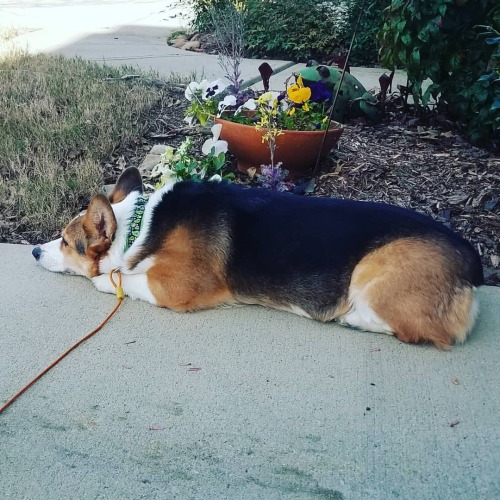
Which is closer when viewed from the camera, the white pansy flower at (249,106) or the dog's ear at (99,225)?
the dog's ear at (99,225)

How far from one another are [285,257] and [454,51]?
116 inches

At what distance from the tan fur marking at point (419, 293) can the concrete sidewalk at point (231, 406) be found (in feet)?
0.36

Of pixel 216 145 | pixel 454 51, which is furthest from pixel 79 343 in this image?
pixel 454 51

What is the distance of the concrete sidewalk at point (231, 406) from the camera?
2027 millimetres

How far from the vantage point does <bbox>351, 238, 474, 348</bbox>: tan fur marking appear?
272cm

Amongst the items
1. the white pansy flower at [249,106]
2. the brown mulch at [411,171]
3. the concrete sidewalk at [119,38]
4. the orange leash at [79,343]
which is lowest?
the orange leash at [79,343]

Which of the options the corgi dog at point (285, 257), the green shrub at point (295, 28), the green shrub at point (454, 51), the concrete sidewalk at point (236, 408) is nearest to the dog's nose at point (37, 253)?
the corgi dog at point (285, 257)

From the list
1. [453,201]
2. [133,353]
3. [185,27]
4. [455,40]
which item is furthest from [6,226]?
[185,27]

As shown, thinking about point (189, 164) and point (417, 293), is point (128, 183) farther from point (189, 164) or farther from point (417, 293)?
point (417, 293)

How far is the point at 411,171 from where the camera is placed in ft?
14.8

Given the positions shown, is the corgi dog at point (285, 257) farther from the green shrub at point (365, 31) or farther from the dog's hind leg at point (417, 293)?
the green shrub at point (365, 31)

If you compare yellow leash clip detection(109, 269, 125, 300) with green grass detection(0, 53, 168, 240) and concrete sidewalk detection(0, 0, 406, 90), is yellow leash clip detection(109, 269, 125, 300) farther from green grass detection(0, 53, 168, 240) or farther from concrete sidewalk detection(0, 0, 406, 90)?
concrete sidewalk detection(0, 0, 406, 90)

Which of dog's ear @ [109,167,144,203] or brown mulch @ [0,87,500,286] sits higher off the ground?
dog's ear @ [109,167,144,203]

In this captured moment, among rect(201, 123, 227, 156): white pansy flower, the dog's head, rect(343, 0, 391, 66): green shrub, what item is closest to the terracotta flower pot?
rect(201, 123, 227, 156): white pansy flower
